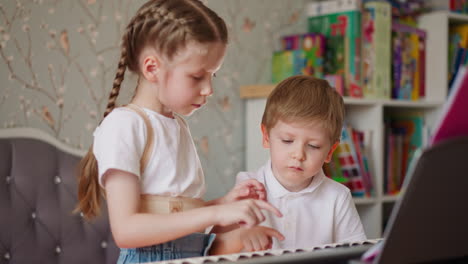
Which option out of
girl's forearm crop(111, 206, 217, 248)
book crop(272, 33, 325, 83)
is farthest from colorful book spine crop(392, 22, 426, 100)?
girl's forearm crop(111, 206, 217, 248)

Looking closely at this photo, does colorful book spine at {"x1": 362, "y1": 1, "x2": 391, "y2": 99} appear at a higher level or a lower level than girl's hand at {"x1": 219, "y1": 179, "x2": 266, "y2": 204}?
higher

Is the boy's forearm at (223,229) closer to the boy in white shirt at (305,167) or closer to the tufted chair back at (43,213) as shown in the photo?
the boy in white shirt at (305,167)

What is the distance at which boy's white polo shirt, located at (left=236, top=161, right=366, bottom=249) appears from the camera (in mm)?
1521

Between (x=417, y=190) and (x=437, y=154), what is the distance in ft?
0.13

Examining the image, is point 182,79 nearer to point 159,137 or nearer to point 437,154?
point 159,137

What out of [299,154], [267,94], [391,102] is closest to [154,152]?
[299,154]

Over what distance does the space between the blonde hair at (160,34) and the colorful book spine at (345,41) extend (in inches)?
70.2

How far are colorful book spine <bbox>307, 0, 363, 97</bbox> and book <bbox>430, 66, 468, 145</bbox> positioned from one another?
2.25 m

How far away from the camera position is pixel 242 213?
0.81m

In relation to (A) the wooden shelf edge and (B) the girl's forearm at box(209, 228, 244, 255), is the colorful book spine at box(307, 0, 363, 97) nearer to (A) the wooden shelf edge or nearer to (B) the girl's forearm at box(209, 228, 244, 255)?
(A) the wooden shelf edge

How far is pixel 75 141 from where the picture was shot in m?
2.27

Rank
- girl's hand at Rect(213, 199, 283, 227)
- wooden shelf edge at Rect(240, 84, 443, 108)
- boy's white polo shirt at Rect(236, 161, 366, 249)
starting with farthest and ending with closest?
wooden shelf edge at Rect(240, 84, 443, 108)
boy's white polo shirt at Rect(236, 161, 366, 249)
girl's hand at Rect(213, 199, 283, 227)

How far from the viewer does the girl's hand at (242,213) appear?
80 cm

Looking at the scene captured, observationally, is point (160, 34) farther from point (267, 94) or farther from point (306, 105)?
point (267, 94)
